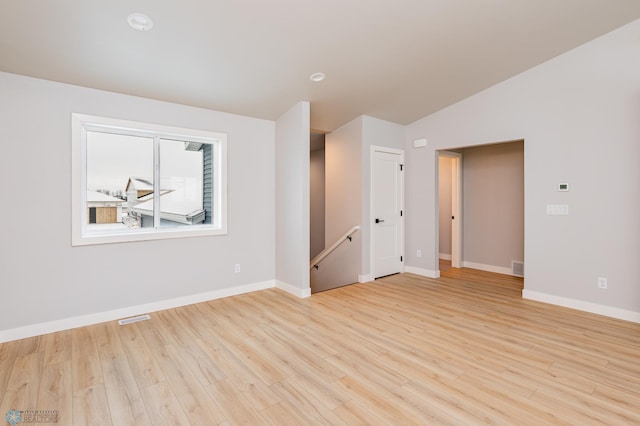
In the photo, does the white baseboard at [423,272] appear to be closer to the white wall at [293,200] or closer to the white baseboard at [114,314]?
the white wall at [293,200]

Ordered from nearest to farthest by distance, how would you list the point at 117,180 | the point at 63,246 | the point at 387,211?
the point at 63,246, the point at 117,180, the point at 387,211

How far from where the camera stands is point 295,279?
173 inches

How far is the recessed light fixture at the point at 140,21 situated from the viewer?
2482 millimetres

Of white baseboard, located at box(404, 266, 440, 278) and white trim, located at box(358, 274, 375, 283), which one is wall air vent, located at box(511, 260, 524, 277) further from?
white trim, located at box(358, 274, 375, 283)

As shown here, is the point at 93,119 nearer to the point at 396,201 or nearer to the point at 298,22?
the point at 298,22

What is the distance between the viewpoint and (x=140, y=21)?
2535 millimetres

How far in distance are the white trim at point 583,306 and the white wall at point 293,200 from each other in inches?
119

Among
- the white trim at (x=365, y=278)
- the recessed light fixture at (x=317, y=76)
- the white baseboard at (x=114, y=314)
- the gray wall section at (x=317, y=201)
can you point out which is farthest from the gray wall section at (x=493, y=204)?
the white baseboard at (x=114, y=314)

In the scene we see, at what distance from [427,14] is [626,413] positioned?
337cm

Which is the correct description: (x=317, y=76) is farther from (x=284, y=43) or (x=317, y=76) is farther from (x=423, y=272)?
(x=423, y=272)

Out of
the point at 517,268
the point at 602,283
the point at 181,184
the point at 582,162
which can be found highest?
the point at 582,162

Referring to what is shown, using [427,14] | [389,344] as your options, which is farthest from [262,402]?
[427,14]

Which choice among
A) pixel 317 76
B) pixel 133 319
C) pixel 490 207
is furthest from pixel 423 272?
pixel 133 319

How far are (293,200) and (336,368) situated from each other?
2438mm
